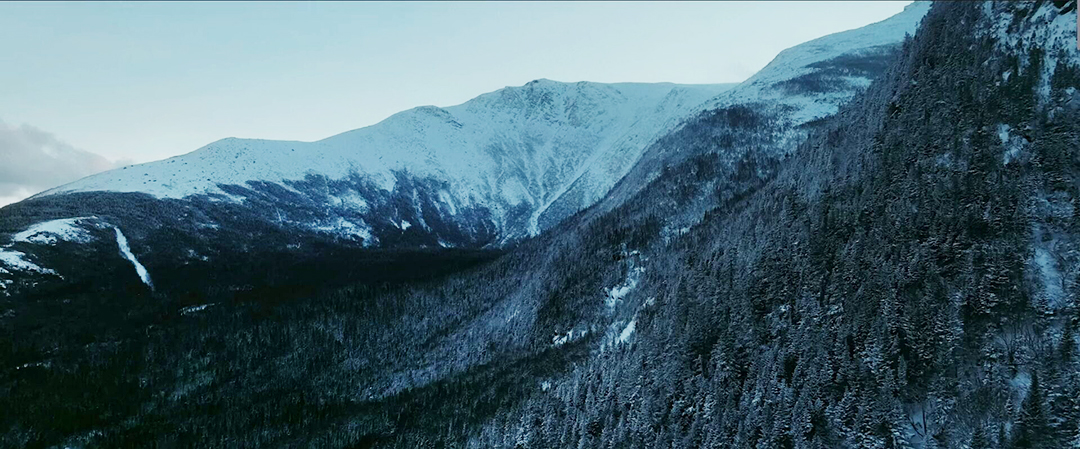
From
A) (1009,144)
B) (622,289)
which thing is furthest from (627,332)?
(1009,144)

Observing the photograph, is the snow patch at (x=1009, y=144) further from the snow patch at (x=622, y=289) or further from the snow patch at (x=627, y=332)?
the snow patch at (x=622, y=289)

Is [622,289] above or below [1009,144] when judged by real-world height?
below

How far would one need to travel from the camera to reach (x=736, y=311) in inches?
4387

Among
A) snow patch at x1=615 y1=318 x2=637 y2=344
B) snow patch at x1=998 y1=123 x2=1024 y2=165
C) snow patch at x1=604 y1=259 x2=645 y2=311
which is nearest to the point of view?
snow patch at x1=998 y1=123 x2=1024 y2=165

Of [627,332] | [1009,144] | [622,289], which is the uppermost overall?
[1009,144]

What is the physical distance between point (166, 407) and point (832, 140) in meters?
192

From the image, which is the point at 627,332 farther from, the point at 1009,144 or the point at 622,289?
the point at 1009,144

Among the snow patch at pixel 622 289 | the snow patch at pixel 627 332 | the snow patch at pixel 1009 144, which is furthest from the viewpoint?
the snow patch at pixel 622 289

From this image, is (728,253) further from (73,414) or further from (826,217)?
(73,414)

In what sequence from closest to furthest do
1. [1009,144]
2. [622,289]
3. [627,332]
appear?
[1009,144], [627,332], [622,289]

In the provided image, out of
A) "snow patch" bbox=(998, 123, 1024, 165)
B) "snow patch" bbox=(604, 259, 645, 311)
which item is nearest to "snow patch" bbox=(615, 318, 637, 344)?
"snow patch" bbox=(604, 259, 645, 311)

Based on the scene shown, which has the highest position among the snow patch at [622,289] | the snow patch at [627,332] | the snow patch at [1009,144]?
the snow patch at [1009,144]

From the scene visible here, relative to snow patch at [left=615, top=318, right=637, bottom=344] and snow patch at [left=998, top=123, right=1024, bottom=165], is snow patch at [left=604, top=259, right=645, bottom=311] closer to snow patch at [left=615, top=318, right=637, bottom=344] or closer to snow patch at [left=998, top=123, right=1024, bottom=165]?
snow patch at [left=615, top=318, right=637, bottom=344]

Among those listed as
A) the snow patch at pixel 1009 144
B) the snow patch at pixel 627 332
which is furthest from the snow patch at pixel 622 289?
the snow patch at pixel 1009 144
